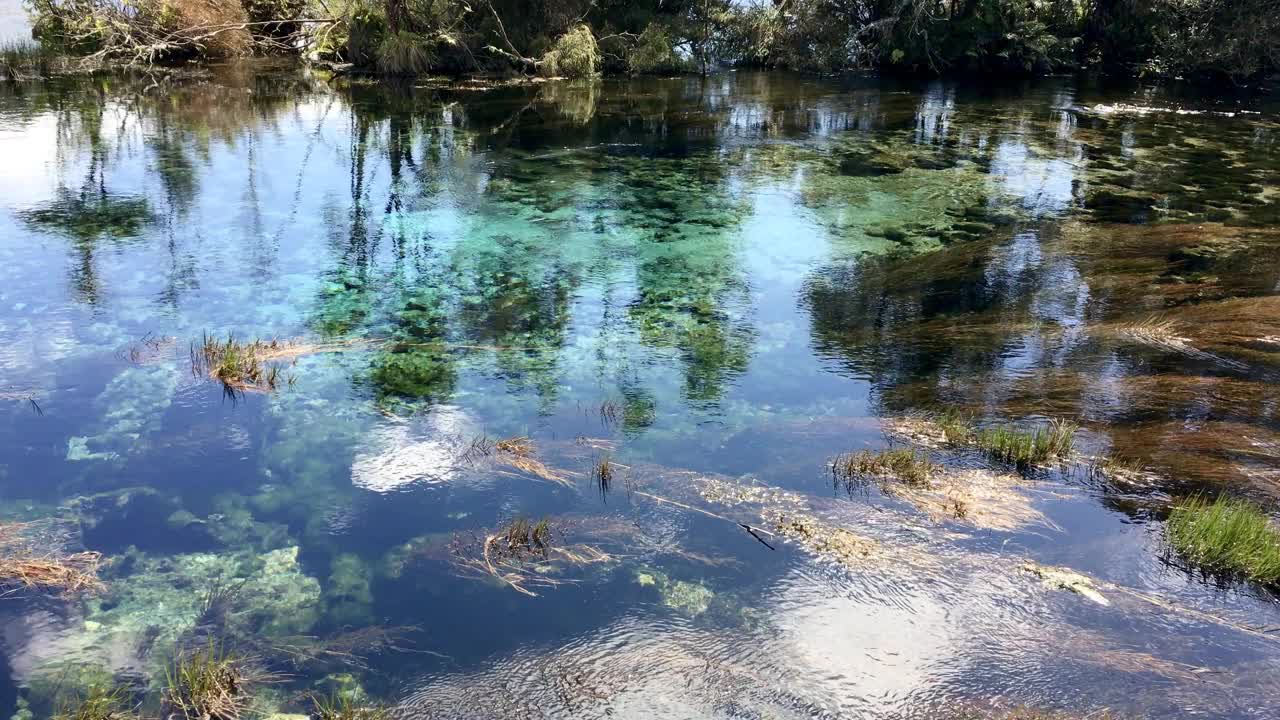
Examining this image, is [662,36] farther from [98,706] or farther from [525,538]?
[98,706]

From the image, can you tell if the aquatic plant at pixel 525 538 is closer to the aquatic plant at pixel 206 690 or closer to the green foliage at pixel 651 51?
the aquatic plant at pixel 206 690

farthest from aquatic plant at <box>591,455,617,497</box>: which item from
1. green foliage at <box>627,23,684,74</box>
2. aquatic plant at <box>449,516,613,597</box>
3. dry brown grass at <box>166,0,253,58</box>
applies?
dry brown grass at <box>166,0,253,58</box>

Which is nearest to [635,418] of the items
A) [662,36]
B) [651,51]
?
[651,51]

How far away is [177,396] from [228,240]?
14.1 ft

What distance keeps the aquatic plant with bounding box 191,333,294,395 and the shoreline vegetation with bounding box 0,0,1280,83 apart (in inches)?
648

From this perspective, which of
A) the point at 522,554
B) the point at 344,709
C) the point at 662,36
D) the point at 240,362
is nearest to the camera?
the point at 344,709

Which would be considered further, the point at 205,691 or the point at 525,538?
the point at 525,538

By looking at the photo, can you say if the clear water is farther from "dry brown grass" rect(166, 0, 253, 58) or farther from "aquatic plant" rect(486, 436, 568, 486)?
"dry brown grass" rect(166, 0, 253, 58)

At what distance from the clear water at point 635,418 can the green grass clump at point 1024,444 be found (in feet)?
0.49

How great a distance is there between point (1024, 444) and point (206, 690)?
511 cm

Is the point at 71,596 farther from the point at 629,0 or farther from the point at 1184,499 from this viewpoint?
the point at 629,0

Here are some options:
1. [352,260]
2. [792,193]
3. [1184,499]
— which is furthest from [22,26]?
[1184,499]

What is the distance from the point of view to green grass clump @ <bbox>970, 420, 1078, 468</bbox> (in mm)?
6180

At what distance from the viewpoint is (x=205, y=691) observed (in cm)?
423
